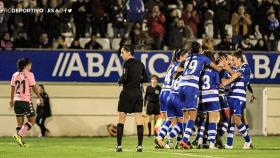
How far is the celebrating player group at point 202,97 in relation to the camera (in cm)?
1775

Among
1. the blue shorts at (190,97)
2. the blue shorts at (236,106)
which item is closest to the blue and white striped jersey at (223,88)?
the blue shorts at (236,106)

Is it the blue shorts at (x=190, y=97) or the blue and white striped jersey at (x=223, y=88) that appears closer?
the blue shorts at (x=190, y=97)

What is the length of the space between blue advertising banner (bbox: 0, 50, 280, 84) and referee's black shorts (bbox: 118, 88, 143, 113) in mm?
10145

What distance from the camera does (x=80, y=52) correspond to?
2678 cm

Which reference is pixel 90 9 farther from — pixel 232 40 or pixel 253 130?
pixel 253 130

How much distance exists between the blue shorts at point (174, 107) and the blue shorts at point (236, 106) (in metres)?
1.33

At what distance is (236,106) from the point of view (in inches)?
744

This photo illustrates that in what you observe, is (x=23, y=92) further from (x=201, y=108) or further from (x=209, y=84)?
(x=209, y=84)

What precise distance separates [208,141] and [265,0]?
12519 mm

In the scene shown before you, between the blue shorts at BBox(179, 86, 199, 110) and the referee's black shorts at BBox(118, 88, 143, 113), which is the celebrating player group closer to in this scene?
the blue shorts at BBox(179, 86, 199, 110)

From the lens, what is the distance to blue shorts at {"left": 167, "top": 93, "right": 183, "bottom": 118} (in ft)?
60.1

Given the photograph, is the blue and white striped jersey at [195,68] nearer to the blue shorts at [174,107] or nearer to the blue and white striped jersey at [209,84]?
the blue and white striped jersey at [209,84]

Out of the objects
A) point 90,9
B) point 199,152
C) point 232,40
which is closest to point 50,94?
point 90,9

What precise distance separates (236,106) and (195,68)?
70.7 inches
